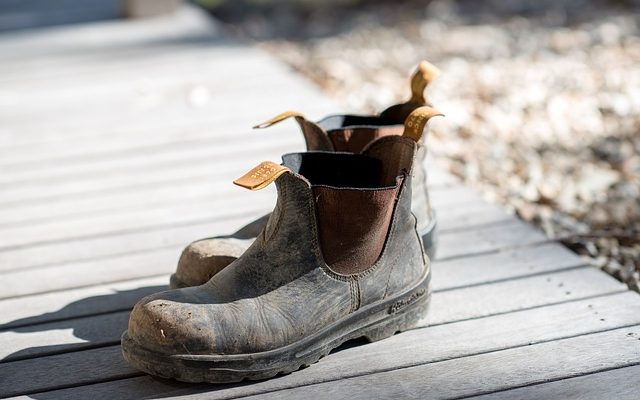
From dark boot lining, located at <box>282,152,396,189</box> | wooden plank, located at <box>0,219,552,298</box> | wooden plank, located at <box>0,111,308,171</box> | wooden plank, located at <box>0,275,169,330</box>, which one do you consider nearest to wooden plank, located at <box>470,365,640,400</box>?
dark boot lining, located at <box>282,152,396,189</box>

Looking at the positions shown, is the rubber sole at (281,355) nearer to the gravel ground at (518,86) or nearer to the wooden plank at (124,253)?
the wooden plank at (124,253)

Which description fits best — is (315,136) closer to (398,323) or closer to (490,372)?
(398,323)

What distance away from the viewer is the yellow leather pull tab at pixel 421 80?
208cm

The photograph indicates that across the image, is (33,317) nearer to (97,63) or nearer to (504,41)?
(97,63)

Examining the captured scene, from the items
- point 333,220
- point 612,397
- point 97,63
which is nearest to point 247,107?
point 97,63

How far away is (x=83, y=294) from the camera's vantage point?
6.98 feet

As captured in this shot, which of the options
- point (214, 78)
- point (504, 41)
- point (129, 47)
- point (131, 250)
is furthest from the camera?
point (504, 41)

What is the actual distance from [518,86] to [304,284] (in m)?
3.43

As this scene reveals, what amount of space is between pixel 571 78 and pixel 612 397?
3604 mm

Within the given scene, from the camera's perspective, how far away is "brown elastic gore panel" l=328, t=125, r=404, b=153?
6.49ft

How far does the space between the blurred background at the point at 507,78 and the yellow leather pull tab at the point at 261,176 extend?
112 centimetres

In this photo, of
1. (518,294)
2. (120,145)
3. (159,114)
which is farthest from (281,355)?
(159,114)

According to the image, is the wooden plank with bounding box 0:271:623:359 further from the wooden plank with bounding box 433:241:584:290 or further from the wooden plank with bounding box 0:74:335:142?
the wooden plank with bounding box 0:74:335:142

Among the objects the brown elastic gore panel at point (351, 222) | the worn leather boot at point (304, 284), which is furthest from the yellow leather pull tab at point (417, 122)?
the brown elastic gore panel at point (351, 222)
